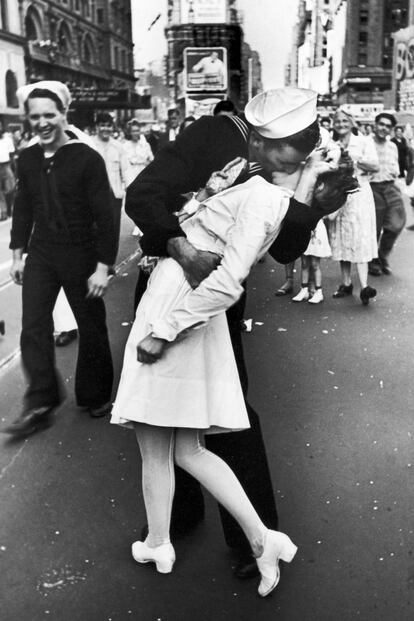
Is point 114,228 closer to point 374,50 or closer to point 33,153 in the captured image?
point 33,153

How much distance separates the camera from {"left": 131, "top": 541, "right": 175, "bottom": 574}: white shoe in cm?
308

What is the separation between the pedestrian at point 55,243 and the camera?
4.44m

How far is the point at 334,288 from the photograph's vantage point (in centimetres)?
923

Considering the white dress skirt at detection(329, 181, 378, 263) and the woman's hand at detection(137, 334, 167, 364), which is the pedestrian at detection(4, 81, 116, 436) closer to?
the woman's hand at detection(137, 334, 167, 364)

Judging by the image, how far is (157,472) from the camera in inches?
114

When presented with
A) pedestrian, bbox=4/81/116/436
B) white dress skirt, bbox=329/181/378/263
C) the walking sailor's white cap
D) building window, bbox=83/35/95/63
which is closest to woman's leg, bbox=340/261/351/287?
white dress skirt, bbox=329/181/378/263

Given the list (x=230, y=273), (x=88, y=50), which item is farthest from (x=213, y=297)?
(x=88, y=50)

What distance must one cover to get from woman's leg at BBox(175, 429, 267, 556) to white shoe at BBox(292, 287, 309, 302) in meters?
5.70

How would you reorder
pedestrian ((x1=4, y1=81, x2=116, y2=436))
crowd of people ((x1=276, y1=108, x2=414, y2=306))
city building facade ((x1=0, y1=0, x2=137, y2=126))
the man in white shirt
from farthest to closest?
city building facade ((x1=0, y1=0, x2=137, y2=126)), the man in white shirt, crowd of people ((x1=276, y1=108, x2=414, y2=306)), pedestrian ((x1=4, y1=81, x2=116, y2=436))

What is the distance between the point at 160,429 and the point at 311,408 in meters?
2.51

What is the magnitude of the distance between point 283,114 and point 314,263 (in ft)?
18.8

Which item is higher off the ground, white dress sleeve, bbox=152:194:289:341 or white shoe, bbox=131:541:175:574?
white dress sleeve, bbox=152:194:289:341

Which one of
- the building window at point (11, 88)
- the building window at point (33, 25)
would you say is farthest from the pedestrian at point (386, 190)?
the building window at point (33, 25)

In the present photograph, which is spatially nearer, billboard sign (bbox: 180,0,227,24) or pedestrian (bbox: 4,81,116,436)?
pedestrian (bbox: 4,81,116,436)
